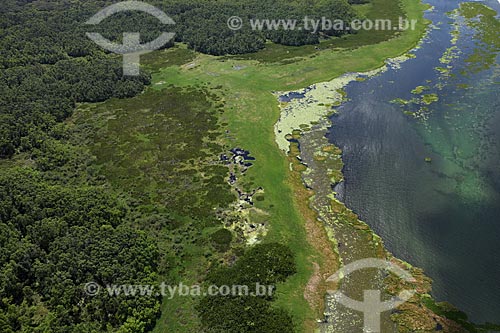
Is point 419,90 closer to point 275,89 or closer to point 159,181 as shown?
point 275,89

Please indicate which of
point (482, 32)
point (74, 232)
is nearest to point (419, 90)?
point (482, 32)

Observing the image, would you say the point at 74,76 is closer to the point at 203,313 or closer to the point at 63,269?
the point at 63,269

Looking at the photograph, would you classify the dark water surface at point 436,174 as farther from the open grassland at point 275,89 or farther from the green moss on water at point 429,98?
the open grassland at point 275,89

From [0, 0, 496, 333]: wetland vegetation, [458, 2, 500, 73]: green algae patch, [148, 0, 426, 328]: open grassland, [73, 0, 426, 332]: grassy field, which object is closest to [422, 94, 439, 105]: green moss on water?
[0, 0, 496, 333]: wetland vegetation

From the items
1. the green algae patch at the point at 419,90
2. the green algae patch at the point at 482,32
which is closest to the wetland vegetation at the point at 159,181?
the green algae patch at the point at 419,90

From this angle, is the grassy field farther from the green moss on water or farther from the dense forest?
the green moss on water

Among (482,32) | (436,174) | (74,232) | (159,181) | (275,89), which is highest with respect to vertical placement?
(482,32)
